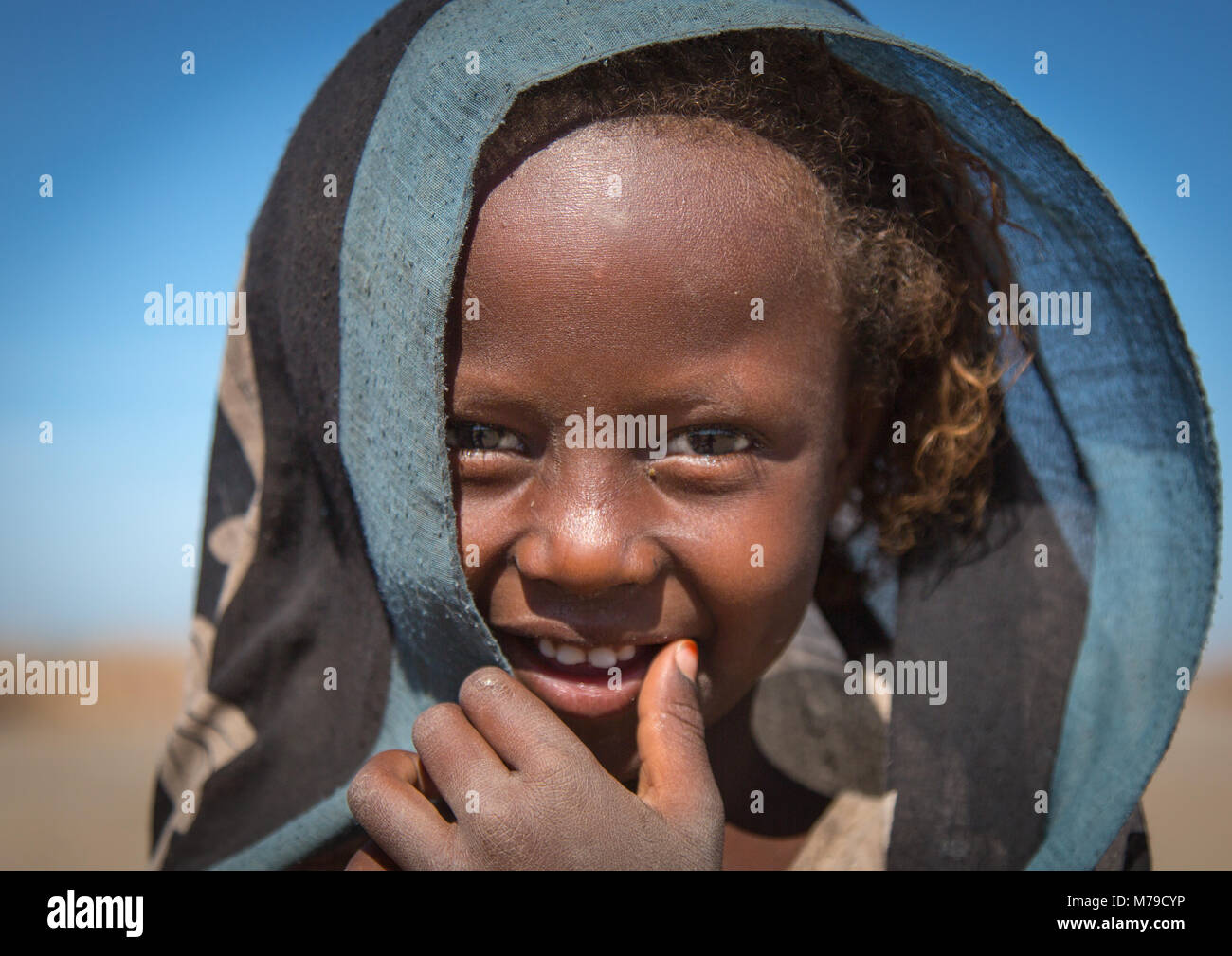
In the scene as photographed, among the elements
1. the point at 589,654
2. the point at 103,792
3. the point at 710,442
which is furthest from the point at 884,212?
the point at 103,792

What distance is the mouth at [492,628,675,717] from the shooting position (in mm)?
1346

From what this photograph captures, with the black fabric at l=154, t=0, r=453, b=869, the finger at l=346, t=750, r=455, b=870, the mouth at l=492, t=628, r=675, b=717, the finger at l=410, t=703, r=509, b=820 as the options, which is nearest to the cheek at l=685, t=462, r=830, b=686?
the mouth at l=492, t=628, r=675, b=717

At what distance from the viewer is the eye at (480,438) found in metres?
1.31

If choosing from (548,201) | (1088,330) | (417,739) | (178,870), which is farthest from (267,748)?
(1088,330)

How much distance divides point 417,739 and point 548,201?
77cm

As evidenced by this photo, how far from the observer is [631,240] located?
122 cm

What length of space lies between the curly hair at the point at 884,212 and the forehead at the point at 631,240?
53 millimetres

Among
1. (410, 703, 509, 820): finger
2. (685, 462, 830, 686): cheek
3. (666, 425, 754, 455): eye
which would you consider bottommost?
(410, 703, 509, 820): finger

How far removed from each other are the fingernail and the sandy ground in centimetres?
108

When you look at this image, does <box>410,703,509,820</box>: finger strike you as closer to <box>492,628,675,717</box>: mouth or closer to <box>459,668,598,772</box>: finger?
A: <box>459,668,598,772</box>: finger

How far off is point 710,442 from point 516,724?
19.8 inches

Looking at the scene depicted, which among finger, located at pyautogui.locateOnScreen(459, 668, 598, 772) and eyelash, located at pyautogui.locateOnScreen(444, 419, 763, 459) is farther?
eyelash, located at pyautogui.locateOnScreen(444, 419, 763, 459)

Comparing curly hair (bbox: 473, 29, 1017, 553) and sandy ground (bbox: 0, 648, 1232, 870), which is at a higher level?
→ curly hair (bbox: 473, 29, 1017, 553)

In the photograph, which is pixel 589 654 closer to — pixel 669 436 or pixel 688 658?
pixel 688 658
